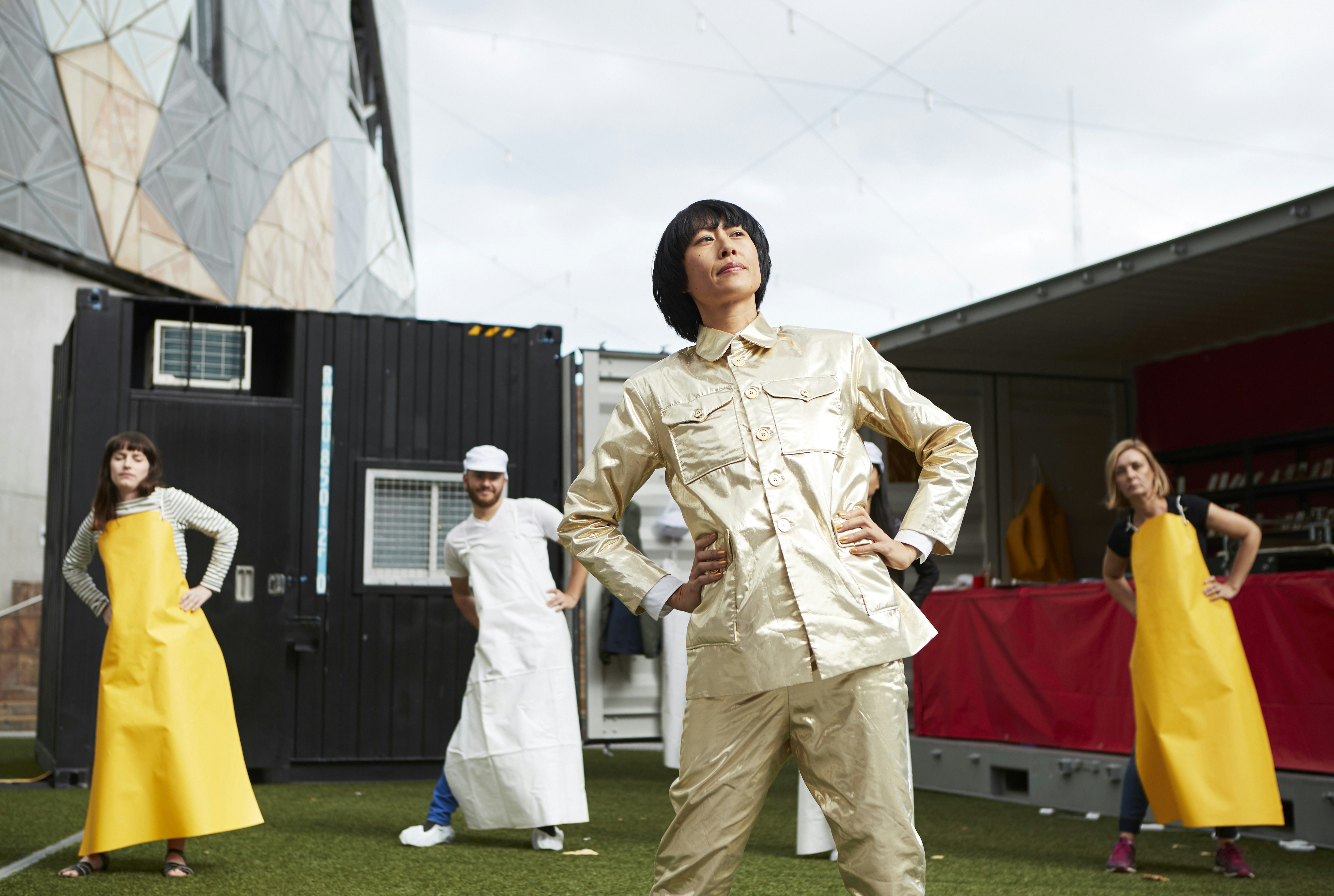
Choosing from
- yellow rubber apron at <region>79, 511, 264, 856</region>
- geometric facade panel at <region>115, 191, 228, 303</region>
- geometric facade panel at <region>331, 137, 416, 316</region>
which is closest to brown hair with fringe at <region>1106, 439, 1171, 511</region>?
yellow rubber apron at <region>79, 511, 264, 856</region>

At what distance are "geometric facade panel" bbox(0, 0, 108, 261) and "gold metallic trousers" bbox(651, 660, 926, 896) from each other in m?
15.9

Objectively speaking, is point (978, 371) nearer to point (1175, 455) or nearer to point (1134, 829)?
point (1175, 455)

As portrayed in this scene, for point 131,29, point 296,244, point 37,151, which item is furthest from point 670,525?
point 296,244

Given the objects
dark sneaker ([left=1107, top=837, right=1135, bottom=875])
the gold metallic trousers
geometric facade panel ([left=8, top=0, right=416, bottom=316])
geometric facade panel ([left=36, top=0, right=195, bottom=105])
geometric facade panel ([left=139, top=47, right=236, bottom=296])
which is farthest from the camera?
geometric facade panel ([left=139, top=47, right=236, bottom=296])

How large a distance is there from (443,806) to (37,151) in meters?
13.8

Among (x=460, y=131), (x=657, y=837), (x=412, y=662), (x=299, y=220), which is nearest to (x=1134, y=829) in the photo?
(x=657, y=837)

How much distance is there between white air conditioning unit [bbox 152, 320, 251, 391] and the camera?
862 cm

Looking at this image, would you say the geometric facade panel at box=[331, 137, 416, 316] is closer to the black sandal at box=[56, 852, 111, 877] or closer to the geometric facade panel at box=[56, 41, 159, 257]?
the geometric facade panel at box=[56, 41, 159, 257]

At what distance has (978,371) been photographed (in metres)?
10.3

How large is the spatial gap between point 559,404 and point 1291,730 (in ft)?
17.7

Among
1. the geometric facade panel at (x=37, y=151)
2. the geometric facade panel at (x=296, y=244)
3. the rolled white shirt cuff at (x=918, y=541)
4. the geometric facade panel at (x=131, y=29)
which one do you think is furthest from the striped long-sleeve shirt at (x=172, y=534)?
the geometric facade panel at (x=296, y=244)

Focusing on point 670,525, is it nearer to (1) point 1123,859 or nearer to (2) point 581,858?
(2) point 581,858

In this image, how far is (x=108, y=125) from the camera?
694 inches

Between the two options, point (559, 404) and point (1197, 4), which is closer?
point (559, 404)
